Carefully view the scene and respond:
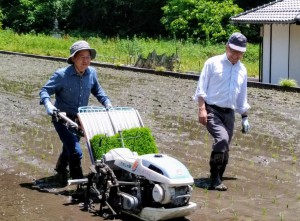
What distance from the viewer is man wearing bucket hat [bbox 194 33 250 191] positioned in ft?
22.6

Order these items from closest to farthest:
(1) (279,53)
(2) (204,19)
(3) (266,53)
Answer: (1) (279,53)
(3) (266,53)
(2) (204,19)

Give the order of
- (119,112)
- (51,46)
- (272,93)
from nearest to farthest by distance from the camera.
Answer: (119,112)
(272,93)
(51,46)

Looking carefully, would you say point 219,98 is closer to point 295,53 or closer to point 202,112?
point 202,112

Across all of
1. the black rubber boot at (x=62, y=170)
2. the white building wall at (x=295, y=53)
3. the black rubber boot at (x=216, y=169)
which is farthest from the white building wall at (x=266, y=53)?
the black rubber boot at (x=62, y=170)

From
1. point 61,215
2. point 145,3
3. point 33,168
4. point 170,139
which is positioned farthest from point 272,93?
point 145,3

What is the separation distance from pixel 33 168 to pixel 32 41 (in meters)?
29.6

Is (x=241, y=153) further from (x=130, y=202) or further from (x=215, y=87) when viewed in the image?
(x=130, y=202)

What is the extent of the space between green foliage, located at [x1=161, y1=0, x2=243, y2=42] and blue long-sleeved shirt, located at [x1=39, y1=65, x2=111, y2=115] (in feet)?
105

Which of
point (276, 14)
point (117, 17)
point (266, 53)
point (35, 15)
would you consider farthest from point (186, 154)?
point (35, 15)

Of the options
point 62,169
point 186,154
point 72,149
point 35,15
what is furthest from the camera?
point 35,15

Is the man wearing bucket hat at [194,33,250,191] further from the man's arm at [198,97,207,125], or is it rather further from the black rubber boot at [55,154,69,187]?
the black rubber boot at [55,154,69,187]

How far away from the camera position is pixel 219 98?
6.96 meters

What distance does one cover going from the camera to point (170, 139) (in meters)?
10.3

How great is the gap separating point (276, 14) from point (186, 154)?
13830 mm
